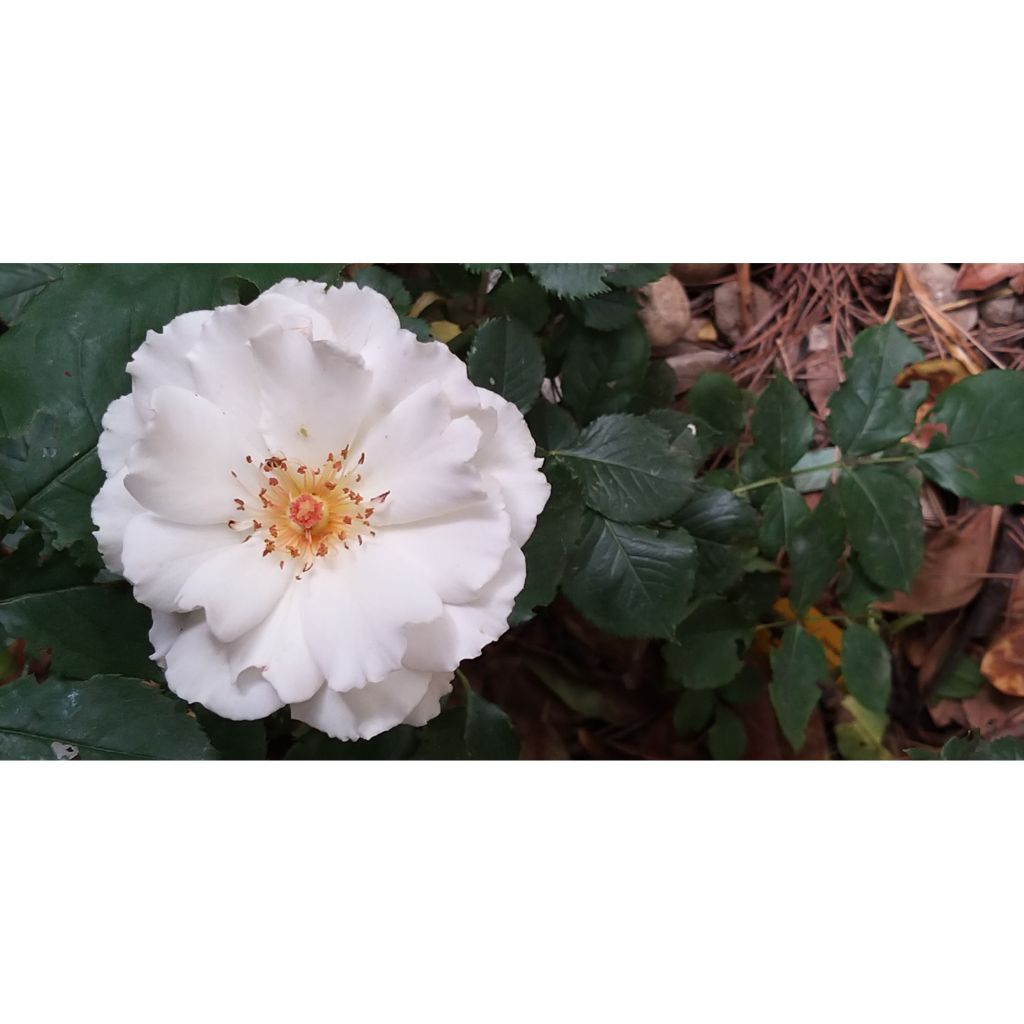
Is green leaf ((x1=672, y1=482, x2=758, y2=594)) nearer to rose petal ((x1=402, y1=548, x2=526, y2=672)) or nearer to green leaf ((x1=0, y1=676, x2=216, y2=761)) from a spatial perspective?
rose petal ((x1=402, y1=548, x2=526, y2=672))

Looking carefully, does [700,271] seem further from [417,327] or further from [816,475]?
[417,327]

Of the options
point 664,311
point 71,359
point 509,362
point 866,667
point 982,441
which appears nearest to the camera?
point 71,359

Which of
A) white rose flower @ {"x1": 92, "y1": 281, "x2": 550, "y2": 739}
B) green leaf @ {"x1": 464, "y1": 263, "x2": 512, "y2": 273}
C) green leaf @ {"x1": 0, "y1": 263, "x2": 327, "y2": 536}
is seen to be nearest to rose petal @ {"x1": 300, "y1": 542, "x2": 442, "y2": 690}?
white rose flower @ {"x1": 92, "y1": 281, "x2": 550, "y2": 739}

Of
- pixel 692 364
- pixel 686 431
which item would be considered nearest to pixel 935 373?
pixel 692 364

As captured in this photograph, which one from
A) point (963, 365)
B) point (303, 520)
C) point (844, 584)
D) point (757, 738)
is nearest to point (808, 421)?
point (844, 584)

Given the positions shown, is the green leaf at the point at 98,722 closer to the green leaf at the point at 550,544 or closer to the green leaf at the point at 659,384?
the green leaf at the point at 550,544

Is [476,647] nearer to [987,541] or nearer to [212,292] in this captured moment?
[212,292]

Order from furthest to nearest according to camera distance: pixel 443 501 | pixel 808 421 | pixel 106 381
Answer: pixel 808 421, pixel 106 381, pixel 443 501
